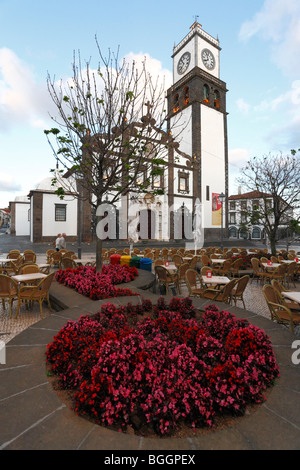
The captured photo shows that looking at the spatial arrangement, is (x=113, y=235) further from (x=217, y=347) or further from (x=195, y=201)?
(x=217, y=347)

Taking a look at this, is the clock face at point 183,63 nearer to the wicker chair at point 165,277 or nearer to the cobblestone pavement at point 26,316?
the wicker chair at point 165,277

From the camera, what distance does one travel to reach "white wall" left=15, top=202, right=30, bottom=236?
40125mm

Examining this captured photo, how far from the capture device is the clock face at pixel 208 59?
32.1 meters

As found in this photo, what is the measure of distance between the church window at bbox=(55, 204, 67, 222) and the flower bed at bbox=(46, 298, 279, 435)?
Result: 73.5ft

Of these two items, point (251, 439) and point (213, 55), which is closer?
point (251, 439)

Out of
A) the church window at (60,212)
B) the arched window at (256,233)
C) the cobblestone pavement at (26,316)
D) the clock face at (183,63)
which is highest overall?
the clock face at (183,63)

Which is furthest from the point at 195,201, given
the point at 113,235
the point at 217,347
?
the point at 217,347

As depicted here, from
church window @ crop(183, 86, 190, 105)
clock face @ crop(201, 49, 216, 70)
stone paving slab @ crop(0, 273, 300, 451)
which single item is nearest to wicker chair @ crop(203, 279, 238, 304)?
stone paving slab @ crop(0, 273, 300, 451)

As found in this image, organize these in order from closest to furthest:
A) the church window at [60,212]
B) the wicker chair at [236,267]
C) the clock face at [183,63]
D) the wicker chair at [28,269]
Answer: the wicker chair at [28,269] < the wicker chair at [236,267] < the church window at [60,212] < the clock face at [183,63]

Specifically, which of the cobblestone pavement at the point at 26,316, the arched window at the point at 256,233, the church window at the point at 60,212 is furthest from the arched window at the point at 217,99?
the cobblestone pavement at the point at 26,316

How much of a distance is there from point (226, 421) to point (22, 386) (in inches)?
66.4

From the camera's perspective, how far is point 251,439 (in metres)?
1.53

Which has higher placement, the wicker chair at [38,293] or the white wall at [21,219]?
the white wall at [21,219]

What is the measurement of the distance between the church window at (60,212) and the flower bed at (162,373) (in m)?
22.4
